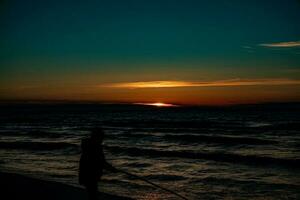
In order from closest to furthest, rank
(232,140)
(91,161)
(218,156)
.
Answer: (91,161), (218,156), (232,140)

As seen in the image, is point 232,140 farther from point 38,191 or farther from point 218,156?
point 38,191

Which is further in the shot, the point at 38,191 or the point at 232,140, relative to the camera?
the point at 232,140

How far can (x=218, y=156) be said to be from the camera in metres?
18.0

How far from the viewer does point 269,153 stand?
1859 cm

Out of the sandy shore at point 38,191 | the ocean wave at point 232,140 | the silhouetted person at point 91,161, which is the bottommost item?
the ocean wave at point 232,140

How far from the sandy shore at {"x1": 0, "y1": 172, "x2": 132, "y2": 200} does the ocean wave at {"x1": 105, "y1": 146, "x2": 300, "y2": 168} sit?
8425 millimetres

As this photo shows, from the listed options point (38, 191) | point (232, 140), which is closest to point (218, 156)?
point (232, 140)

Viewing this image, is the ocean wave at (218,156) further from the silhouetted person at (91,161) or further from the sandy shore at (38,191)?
the silhouetted person at (91,161)

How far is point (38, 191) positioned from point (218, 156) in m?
10.7

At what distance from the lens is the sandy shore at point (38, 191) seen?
28.5 ft

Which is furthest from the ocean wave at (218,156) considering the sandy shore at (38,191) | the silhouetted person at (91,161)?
the silhouetted person at (91,161)

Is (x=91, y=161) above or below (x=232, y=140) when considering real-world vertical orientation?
above

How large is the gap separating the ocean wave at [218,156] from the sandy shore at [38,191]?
843cm

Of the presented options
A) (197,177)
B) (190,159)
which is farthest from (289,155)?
(197,177)
